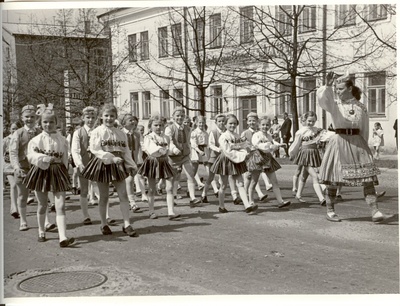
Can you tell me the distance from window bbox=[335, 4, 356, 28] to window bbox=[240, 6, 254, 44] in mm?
2109

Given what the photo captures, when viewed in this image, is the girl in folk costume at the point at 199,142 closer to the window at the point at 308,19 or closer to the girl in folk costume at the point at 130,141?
the girl in folk costume at the point at 130,141

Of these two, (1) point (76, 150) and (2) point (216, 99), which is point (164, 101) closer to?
(2) point (216, 99)

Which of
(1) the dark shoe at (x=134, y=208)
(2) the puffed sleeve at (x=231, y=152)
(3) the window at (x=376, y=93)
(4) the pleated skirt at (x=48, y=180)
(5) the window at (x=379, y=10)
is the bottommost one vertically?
(1) the dark shoe at (x=134, y=208)

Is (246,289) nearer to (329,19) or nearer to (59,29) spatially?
(59,29)

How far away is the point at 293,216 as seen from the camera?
7789 millimetres

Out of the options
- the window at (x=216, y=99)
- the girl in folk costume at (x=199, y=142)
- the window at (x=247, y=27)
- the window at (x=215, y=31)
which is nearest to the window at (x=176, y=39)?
the window at (x=215, y=31)

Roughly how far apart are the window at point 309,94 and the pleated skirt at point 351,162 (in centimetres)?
855

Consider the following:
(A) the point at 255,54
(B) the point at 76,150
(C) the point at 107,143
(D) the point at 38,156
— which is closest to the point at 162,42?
(A) the point at 255,54

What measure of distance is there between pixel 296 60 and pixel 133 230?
9.28m

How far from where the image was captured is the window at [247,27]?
517 inches

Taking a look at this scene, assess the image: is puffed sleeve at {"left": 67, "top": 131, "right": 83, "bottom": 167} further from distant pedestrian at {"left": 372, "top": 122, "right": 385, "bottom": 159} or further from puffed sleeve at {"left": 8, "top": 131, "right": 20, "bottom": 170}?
distant pedestrian at {"left": 372, "top": 122, "right": 385, "bottom": 159}

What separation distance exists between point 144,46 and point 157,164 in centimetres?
733

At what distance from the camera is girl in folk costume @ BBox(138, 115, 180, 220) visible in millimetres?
7984

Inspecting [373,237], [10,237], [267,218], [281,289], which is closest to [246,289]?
[281,289]
